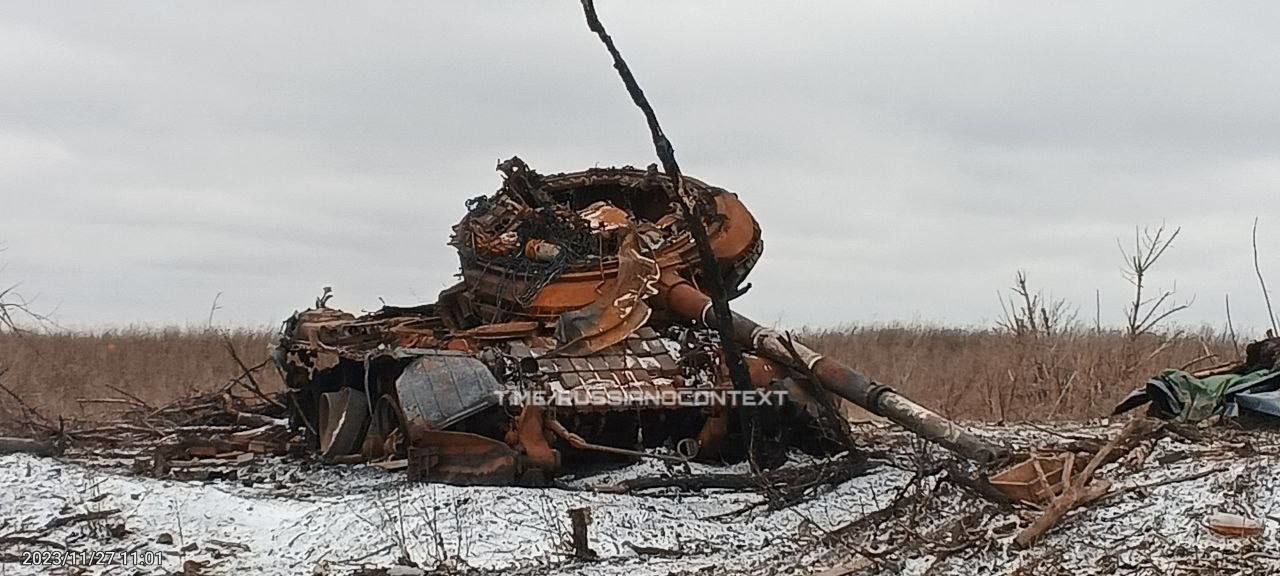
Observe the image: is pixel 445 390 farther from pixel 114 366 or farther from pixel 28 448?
pixel 114 366

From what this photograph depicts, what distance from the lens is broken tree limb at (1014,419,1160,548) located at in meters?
5.16

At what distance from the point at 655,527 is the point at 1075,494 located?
178cm

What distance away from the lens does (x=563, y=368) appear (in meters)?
8.09

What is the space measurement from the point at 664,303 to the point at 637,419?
1167mm

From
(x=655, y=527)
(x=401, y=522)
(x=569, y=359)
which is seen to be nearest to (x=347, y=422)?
(x=569, y=359)

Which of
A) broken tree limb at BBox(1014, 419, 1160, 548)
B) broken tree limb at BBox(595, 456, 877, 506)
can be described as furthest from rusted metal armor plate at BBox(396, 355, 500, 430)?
broken tree limb at BBox(1014, 419, 1160, 548)

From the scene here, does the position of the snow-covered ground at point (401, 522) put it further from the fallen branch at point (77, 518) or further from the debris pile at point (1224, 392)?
the debris pile at point (1224, 392)

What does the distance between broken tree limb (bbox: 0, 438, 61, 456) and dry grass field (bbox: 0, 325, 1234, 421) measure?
2.37 m

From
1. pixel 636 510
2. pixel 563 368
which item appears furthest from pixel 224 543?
pixel 563 368

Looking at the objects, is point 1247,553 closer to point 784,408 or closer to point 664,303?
point 784,408

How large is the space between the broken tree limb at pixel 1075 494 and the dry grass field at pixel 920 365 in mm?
3725

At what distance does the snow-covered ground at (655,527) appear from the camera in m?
5.09

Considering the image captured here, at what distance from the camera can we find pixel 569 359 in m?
8.22

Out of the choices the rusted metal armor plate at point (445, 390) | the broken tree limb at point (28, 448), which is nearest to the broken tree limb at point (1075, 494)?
the rusted metal armor plate at point (445, 390)
